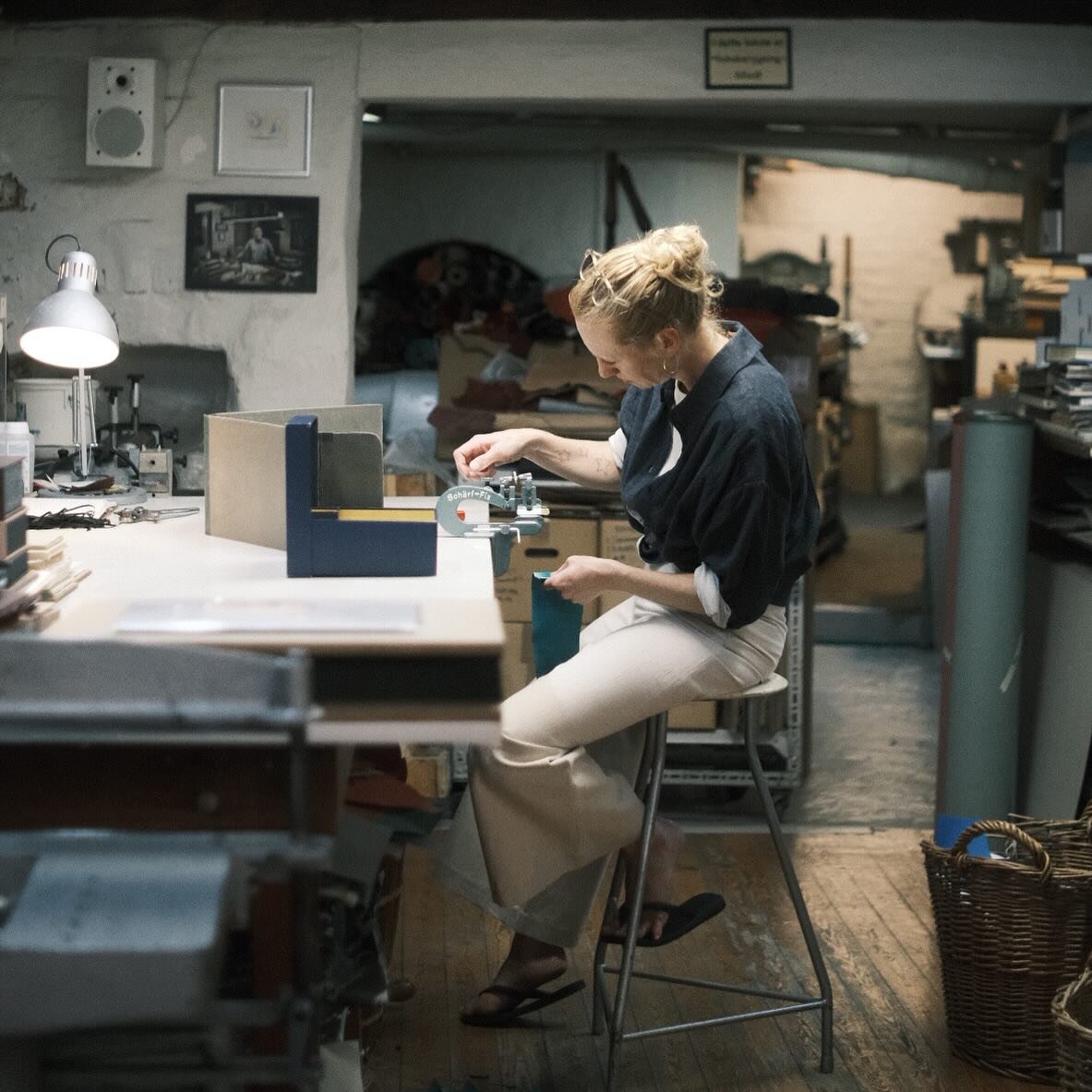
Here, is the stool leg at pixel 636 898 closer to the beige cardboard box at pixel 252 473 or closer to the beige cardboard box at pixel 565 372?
the beige cardboard box at pixel 252 473

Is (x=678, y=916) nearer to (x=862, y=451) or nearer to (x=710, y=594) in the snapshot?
(x=710, y=594)

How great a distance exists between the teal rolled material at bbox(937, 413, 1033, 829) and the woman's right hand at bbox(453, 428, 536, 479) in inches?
55.5

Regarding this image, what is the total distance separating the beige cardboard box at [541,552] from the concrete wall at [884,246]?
7.48 m

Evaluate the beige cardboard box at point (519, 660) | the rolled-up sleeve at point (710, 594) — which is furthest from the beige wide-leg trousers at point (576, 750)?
the beige cardboard box at point (519, 660)

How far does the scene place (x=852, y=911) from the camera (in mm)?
4055

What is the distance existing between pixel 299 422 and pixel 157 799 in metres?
0.87

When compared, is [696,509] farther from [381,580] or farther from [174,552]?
[174,552]

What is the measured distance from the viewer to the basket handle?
3.07 meters

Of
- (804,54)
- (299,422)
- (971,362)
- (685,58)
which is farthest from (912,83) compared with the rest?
(971,362)

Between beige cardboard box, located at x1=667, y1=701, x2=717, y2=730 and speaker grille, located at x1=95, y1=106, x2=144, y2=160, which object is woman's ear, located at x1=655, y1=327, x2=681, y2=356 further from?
speaker grille, located at x1=95, y1=106, x2=144, y2=160

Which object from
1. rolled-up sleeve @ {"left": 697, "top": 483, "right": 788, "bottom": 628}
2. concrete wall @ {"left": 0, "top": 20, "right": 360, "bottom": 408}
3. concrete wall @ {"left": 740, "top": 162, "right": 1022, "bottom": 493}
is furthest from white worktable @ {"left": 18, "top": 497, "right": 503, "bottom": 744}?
concrete wall @ {"left": 740, "top": 162, "right": 1022, "bottom": 493}

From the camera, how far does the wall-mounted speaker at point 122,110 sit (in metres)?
4.44

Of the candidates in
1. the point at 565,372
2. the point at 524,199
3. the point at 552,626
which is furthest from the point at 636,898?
the point at 524,199

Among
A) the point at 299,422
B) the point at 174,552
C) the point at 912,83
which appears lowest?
the point at 174,552
